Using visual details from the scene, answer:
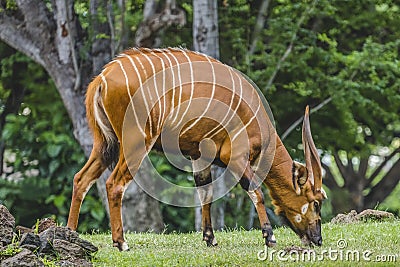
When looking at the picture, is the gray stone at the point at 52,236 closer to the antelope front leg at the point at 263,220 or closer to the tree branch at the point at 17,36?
the antelope front leg at the point at 263,220

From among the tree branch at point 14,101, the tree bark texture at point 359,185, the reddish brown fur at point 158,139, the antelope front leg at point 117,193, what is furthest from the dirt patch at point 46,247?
the tree bark texture at point 359,185

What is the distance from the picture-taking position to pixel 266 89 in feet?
45.8

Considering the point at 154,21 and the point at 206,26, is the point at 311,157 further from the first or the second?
the point at 154,21

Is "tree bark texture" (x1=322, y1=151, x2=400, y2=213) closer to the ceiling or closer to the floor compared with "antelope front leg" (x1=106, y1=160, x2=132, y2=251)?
closer to the floor

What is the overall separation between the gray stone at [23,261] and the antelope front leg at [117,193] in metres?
1.48

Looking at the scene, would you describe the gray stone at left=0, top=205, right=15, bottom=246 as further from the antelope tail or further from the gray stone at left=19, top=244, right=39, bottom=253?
the antelope tail

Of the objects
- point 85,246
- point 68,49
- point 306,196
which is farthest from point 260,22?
point 85,246

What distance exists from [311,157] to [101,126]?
87.3 inches

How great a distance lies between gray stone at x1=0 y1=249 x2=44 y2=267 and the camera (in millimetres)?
6309

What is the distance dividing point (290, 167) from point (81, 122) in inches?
240

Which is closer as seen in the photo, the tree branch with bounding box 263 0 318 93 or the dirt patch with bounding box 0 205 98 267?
the dirt patch with bounding box 0 205 98 267

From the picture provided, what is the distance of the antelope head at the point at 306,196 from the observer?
8289 mm

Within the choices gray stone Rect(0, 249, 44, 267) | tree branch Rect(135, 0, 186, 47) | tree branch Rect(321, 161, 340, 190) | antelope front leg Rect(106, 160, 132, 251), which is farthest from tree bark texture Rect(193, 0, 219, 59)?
tree branch Rect(321, 161, 340, 190)

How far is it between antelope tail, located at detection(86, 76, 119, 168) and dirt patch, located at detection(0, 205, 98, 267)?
4.21 ft
